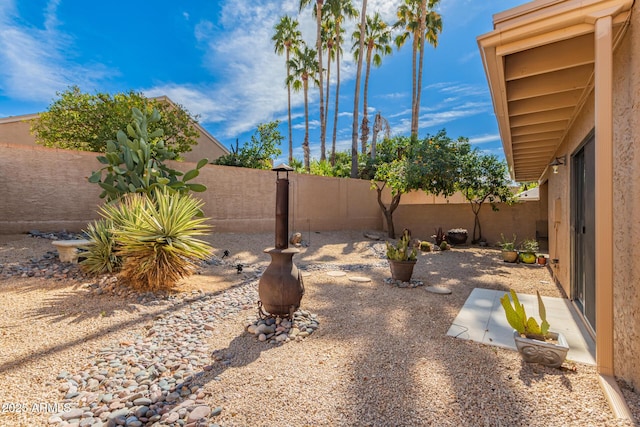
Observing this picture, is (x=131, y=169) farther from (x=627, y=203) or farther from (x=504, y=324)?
(x=627, y=203)

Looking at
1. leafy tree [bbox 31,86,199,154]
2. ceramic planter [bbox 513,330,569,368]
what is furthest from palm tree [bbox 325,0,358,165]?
ceramic planter [bbox 513,330,569,368]

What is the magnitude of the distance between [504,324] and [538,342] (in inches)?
50.1

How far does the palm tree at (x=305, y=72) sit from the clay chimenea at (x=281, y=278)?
16941mm

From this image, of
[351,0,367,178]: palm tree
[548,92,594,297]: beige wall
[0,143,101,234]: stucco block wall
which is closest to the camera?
[548,92,594,297]: beige wall

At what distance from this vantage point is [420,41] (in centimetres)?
1656

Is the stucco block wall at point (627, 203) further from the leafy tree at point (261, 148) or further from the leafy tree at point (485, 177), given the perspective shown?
the leafy tree at point (261, 148)

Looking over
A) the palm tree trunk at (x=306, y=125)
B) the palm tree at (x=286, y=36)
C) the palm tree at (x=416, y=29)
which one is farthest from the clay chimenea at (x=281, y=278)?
the palm tree at (x=286, y=36)

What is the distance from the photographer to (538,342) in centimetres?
262

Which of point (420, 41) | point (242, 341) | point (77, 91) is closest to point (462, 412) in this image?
point (242, 341)

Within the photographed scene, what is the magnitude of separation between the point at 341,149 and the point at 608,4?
86.0 feet

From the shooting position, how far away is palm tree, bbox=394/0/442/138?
677 inches

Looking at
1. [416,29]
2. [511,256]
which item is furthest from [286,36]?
[511,256]

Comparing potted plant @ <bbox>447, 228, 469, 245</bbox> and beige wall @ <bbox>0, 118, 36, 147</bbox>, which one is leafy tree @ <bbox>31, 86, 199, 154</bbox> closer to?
beige wall @ <bbox>0, 118, 36, 147</bbox>

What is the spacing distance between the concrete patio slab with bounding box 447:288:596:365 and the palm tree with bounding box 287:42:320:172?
55.3ft
